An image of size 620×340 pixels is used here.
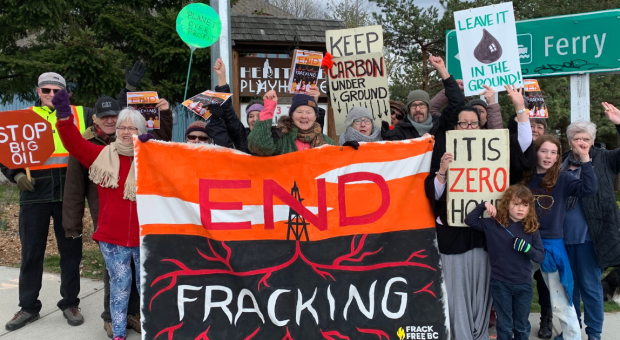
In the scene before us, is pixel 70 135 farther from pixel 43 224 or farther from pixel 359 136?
pixel 359 136

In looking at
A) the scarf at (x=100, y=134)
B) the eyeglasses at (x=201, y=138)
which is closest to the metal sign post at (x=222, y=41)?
the eyeglasses at (x=201, y=138)

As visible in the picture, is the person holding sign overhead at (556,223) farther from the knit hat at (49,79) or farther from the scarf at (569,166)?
the knit hat at (49,79)

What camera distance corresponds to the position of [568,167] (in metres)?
3.97

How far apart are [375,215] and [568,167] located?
58.8 inches

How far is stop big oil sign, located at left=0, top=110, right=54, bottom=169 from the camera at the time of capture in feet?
14.2

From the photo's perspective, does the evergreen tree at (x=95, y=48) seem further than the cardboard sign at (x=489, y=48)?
Yes

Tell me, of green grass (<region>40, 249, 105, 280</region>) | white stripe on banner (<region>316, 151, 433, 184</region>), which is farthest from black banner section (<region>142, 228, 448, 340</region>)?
green grass (<region>40, 249, 105, 280</region>)

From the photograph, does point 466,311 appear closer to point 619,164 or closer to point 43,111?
point 619,164

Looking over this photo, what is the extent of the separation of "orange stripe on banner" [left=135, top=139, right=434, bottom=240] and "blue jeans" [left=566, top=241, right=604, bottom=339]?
113 cm

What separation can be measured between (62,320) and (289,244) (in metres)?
2.31

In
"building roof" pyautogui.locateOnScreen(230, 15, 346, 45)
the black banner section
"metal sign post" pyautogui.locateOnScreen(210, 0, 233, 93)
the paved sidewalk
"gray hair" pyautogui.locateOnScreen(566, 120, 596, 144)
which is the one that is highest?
"building roof" pyautogui.locateOnScreen(230, 15, 346, 45)

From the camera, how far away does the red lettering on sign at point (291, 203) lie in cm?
381

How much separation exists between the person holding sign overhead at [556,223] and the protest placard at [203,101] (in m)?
2.37

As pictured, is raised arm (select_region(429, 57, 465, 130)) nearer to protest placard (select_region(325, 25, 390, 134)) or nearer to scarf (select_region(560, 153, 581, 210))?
scarf (select_region(560, 153, 581, 210))
